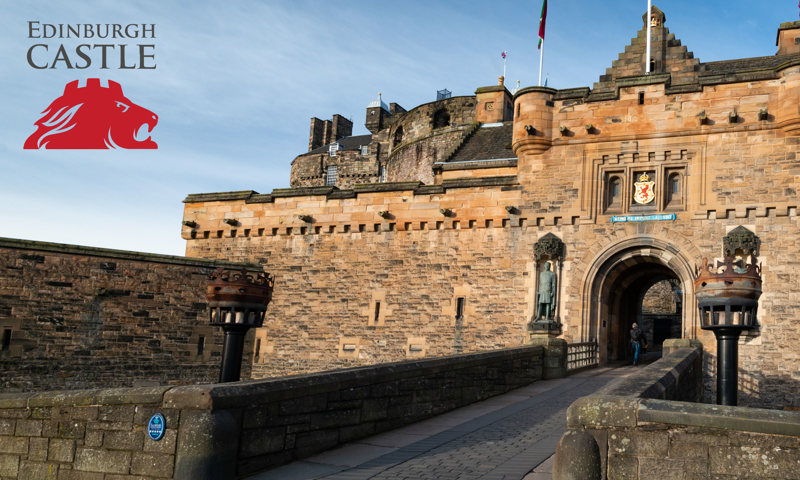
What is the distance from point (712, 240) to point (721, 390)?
10.4m

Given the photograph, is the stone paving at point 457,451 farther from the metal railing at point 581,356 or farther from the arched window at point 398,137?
the arched window at point 398,137

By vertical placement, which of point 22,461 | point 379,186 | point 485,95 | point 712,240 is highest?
point 485,95

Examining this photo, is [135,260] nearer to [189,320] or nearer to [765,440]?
[189,320]

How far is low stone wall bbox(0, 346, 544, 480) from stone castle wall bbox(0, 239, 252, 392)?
13127 millimetres

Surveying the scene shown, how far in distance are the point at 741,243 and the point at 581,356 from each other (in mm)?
5020

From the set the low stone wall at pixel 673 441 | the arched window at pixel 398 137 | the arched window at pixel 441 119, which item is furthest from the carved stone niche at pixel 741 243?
the arched window at pixel 398 137

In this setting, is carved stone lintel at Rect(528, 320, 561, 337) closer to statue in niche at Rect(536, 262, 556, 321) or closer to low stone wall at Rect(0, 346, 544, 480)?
statue in niche at Rect(536, 262, 556, 321)

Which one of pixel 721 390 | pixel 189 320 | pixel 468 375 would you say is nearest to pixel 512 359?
pixel 468 375

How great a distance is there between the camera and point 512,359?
13.7 metres

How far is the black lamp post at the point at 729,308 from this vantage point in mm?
9719

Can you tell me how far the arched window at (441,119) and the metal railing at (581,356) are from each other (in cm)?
2617

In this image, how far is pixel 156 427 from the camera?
6254 mm

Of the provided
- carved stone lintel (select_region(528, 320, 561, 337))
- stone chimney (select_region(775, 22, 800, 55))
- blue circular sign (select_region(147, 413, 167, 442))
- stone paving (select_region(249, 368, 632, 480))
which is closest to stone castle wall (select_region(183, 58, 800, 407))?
carved stone lintel (select_region(528, 320, 561, 337))

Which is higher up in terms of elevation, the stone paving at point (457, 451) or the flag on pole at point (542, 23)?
the flag on pole at point (542, 23)
